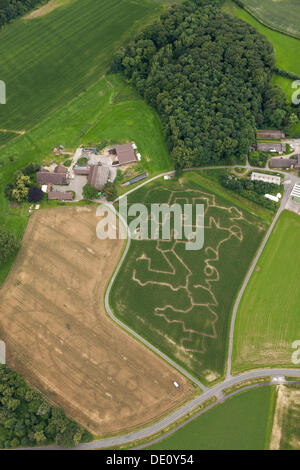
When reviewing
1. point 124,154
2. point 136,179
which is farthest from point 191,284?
point 124,154

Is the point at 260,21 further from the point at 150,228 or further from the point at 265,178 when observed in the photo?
the point at 150,228

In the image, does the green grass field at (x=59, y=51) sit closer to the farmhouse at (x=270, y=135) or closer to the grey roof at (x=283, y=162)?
the farmhouse at (x=270, y=135)

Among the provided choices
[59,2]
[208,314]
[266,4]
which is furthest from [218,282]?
[59,2]

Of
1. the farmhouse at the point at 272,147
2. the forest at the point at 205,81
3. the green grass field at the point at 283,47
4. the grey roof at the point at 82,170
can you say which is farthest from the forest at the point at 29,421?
the green grass field at the point at 283,47

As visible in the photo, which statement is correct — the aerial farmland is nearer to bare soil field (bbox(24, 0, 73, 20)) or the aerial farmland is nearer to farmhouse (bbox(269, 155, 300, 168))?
farmhouse (bbox(269, 155, 300, 168))

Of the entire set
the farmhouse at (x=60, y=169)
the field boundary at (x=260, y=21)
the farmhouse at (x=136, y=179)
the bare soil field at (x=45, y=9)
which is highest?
the bare soil field at (x=45, y=9)
